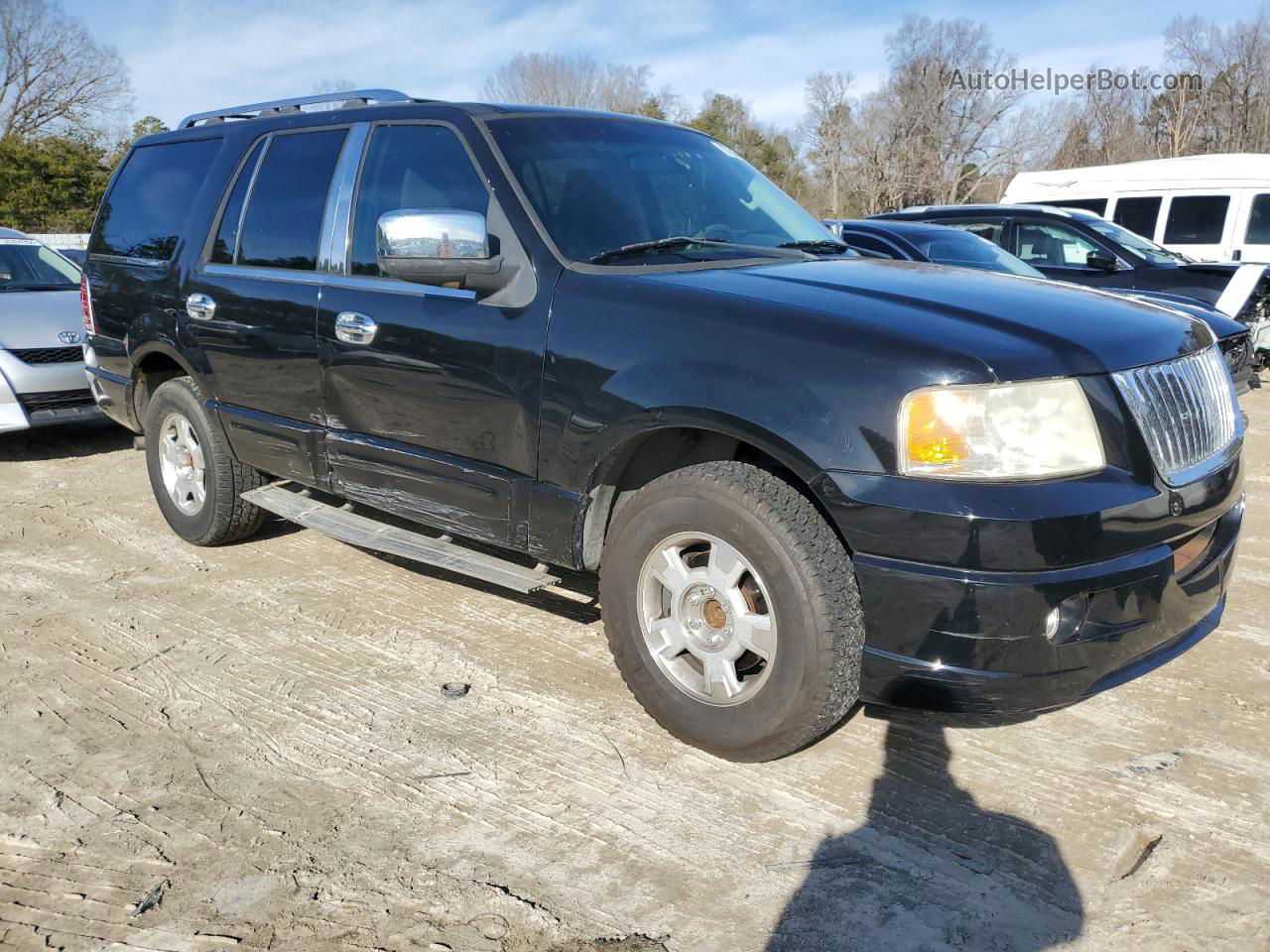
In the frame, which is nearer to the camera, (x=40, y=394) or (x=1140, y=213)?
(x=40, y=394)

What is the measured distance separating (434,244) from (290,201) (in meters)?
1.41

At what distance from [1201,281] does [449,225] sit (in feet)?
28.2

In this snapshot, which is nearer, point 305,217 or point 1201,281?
point 305,217

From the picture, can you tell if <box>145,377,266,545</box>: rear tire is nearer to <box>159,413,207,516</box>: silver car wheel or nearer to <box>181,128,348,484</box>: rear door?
<box>159,413,207,516</box>: silver car wheel

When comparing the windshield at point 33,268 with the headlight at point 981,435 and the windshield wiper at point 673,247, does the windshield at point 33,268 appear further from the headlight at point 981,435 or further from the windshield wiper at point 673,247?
the headlight at point 981,435

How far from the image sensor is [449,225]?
3182mm

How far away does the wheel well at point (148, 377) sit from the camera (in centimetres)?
512

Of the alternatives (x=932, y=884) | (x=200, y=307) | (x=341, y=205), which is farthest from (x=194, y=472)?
(x=932, y=884)

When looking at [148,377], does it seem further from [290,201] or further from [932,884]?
[932,884]

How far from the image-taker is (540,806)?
2818 millimetres

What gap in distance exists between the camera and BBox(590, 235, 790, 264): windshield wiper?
333 cm

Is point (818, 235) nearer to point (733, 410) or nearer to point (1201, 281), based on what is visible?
point (733, 410)

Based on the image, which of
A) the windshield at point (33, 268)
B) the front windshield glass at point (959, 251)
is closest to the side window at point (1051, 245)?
the front windshield glass at point (959, 251)

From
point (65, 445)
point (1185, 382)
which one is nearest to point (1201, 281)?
point (1185, 382)
